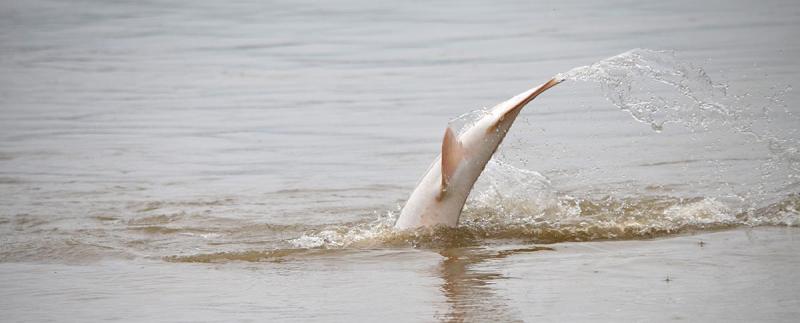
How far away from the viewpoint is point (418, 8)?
27234 millimetres

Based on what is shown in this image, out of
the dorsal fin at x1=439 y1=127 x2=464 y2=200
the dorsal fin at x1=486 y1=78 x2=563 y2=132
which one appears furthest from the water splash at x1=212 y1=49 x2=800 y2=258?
the dorsal fin at x1=439 y1=127 x2=464 y2=200

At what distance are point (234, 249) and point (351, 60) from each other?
1091 centimetres

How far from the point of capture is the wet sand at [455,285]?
21.9 ft

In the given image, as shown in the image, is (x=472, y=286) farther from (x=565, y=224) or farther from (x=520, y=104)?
(x=565, y=224)

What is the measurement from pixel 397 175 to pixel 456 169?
2863 mm

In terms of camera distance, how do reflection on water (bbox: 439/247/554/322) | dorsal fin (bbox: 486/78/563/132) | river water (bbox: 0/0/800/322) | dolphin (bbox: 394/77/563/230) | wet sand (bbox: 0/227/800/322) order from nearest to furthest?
reflection on water (bbox: 439/247/554/322) < wet sand (bbox: 0/227/800/322) < river water (bbox: 0/0/800/322) < dorsal fin (bbox: 486/78/563/132) < dolphin (bbox: 394/77/563/230)

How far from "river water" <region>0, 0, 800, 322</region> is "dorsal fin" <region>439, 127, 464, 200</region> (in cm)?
42

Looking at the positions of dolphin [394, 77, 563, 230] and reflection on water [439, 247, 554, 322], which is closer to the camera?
reflection on water [439, 247, 554, 322]

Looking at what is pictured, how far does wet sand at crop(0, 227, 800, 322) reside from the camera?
263 inches

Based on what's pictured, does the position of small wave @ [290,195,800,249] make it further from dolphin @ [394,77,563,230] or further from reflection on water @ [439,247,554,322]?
reflection on water @ [439,247,554,322]

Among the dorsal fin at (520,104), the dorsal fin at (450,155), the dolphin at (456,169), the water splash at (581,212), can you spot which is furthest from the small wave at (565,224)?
the dorsal fin at (520,104)

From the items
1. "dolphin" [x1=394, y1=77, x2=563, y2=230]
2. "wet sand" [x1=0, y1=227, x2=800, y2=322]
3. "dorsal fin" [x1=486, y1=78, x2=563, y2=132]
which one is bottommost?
"wet sand" [x1=0, y1=227, x2=800, y2=322]

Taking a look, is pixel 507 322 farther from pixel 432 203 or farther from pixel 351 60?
pixel 351 60

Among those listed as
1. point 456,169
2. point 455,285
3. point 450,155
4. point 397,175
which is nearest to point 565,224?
point 456,169
